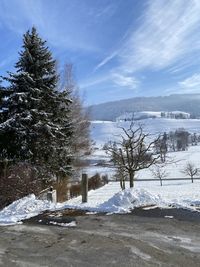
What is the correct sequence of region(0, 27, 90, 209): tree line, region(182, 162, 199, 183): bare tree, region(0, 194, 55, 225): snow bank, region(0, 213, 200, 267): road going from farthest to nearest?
region(182, 162, 199, 183): bare tree < region(0, 27, 90, 209): tree line < region(0, 194, 55, 225): snow bank < region(0, 213, 200, 267): road

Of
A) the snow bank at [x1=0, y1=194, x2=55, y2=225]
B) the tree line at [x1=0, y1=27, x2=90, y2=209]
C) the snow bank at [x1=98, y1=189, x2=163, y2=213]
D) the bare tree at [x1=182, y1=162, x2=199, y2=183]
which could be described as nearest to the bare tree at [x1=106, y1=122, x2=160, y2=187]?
the tree line at [x1=0, y1=27, x2=90, y2=209]

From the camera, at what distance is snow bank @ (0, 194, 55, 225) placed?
10891 millimetres

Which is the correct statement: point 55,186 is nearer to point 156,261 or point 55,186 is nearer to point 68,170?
point 68,170

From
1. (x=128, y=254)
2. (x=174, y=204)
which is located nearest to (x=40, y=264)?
(x=128, y=254)

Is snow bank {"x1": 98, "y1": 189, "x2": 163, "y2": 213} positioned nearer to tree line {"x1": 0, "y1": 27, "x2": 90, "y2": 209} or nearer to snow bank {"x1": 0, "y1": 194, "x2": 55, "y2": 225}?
snow bank {"x1": 0, "y1": 194, "x2": 55, "y2": 225}

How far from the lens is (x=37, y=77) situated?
77.8 ft

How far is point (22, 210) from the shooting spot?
12.1 m

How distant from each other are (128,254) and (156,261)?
64 centimetres

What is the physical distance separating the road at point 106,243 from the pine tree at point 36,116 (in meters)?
11.9

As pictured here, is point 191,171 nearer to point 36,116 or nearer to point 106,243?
point 36,116

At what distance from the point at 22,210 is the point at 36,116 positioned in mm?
10812

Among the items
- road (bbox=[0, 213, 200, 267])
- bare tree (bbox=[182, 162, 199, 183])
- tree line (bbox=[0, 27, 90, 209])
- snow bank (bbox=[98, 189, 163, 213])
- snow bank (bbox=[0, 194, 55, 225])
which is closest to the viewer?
road (bbox=[0, 213, 200, 267])

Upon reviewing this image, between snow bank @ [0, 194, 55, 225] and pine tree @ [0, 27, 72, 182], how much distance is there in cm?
887

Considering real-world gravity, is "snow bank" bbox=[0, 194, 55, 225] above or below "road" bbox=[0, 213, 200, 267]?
above
